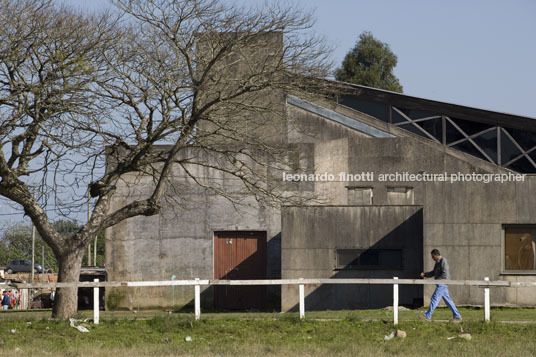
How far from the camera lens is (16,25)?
19.5m

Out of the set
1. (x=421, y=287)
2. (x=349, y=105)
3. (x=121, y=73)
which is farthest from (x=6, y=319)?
(x=349, y=105)

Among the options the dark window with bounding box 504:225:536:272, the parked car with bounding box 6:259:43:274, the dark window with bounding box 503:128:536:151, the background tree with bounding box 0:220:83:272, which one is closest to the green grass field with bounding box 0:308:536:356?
the dark window with bounding box 504:225:536:272

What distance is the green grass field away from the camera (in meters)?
15.9

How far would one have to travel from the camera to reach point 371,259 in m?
27.1

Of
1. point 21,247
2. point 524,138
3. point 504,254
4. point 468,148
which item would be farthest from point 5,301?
point 21,247

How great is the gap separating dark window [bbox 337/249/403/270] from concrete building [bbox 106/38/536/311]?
0.10ft

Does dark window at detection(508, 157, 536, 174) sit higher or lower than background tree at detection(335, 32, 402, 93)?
lower

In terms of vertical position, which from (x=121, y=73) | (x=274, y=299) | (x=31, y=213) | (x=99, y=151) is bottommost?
(x=274, y=299)

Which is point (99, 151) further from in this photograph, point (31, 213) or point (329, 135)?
point (329, 135)

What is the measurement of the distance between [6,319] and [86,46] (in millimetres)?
6565

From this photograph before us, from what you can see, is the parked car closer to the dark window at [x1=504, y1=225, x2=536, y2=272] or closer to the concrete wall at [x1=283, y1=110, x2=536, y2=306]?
the concrete wall at [x1=283, y1=110, x2=536, y2=306]

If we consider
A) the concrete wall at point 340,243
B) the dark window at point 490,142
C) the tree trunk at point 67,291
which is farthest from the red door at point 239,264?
the dark window at point 490,142

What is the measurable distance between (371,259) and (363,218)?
1.30m

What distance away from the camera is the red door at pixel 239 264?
29.9 m
